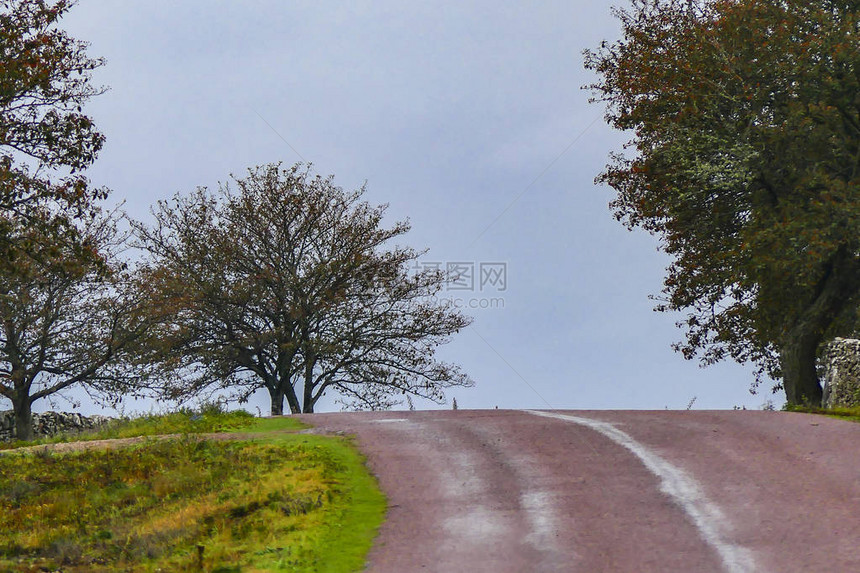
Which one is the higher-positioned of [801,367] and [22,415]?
[22,415]

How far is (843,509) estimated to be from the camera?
10.8 metres

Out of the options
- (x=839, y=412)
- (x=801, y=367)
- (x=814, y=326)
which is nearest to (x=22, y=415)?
(x=801, y=367)

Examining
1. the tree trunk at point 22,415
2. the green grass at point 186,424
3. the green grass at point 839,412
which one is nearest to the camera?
the green grass at point 839,412

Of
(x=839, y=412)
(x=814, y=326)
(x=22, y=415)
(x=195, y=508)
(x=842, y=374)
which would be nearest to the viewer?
(x=195, y=508)

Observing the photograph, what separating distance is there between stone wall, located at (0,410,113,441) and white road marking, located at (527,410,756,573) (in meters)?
26.4

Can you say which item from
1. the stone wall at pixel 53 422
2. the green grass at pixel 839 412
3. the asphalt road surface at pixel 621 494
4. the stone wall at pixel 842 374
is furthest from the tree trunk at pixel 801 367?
the stone wall at pixel 53 422

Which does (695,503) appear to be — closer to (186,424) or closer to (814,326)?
(186,424)

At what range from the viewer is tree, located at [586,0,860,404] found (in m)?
24.9

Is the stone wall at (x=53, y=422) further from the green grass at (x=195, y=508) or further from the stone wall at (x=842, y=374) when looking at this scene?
the stone wall at (x=842, y=374)

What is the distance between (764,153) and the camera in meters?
26.1

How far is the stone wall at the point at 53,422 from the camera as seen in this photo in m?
36.0

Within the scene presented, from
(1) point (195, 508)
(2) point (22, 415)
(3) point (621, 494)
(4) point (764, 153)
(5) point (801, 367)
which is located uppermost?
(4) point (764, 153)

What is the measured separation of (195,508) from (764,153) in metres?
19.2

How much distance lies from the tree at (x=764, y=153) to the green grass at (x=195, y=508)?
14298 millimetres
